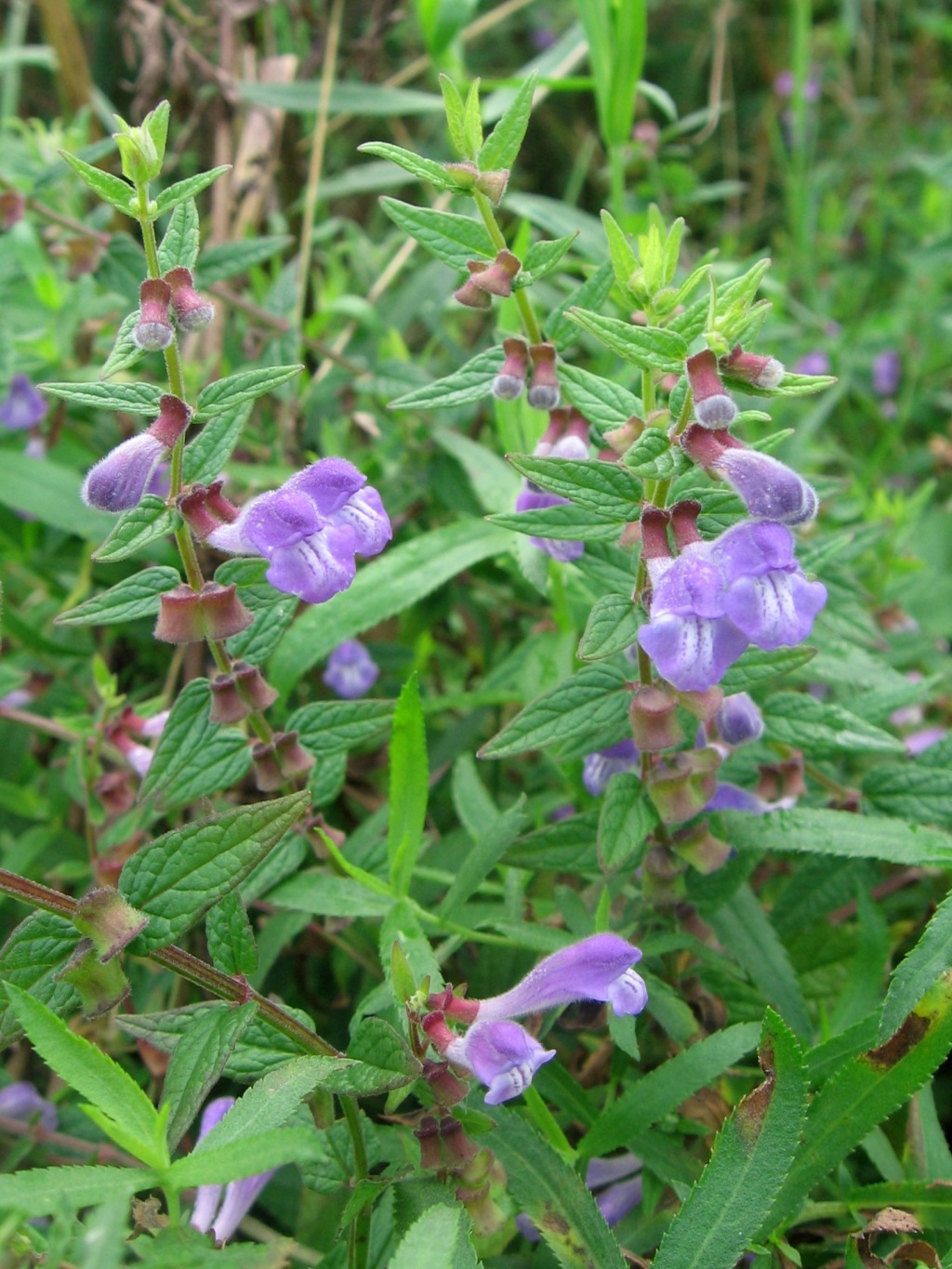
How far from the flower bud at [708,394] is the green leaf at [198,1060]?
799 mm

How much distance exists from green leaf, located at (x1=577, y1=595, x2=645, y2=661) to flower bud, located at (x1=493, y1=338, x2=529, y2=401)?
35 centimetres

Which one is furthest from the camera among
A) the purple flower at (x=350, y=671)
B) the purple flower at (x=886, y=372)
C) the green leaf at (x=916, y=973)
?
the purple flower at (x=886, y=372)

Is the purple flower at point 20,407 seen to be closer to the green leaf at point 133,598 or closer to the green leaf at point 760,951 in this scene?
the green leaf at point 133,598

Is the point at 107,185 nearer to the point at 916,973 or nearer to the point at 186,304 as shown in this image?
the point at 186,304

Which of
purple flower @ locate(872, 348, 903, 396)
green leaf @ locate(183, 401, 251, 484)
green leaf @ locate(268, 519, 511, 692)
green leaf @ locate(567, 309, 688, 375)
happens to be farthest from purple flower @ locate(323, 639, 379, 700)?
purple flower @ locate(872, 348, 903, 396)

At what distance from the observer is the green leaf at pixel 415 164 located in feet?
4.71

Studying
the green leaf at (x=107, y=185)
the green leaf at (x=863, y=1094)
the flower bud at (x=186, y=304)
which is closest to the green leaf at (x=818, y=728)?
the green leaf at (x=863, y=1094)

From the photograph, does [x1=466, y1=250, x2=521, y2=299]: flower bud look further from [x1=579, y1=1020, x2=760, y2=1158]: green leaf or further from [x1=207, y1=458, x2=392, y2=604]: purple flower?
[x1=579, y1=1020, x2=760, y2=1158]: green leaf

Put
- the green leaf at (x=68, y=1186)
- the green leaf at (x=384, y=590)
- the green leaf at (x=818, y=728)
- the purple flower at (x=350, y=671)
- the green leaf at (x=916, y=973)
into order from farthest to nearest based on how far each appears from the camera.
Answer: the purple flower at (x=350, y=671), the green leaf at (x=384, y=590), the green leaf at (x=818, y=728), the green leaf at (x=916, y=973), the green leaf at (x=68, y=1186)

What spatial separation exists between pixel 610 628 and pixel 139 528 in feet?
1.84

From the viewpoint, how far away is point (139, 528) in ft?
4.49

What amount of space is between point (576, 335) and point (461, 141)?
1.00 feet

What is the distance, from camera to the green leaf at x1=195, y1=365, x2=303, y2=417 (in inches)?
51.9

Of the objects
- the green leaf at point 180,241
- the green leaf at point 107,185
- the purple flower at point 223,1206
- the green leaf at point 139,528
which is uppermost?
the green leaf at point 107,185
